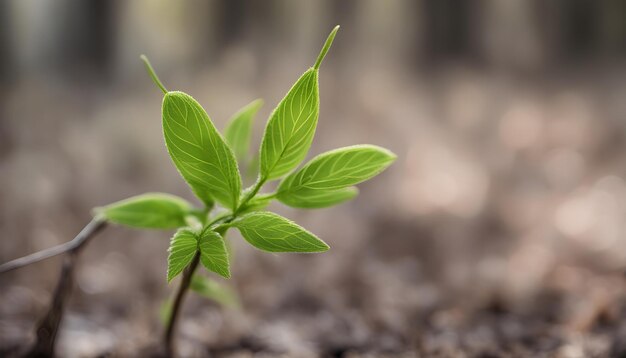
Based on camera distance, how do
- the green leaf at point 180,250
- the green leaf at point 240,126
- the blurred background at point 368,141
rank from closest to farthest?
Result: 1. the green leaf at point 180,250
2. the green leaf at point 240,126
3. the blurred background at point 368,141

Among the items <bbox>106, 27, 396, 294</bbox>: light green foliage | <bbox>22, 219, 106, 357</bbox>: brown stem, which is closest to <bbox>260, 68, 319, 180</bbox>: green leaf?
<bbox>106, 27, 396, 294</bbox>: light green foliage

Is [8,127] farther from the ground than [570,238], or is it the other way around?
[570,238]

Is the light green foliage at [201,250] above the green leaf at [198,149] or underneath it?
underneath

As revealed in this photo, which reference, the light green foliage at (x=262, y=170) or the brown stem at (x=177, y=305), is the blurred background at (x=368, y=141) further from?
the light green foliage at (x=262, y=170)

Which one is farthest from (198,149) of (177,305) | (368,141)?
(368,141)

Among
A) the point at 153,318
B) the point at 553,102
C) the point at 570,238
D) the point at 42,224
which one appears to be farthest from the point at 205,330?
the point at 553,102

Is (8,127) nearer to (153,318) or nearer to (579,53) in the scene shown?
(153,318)

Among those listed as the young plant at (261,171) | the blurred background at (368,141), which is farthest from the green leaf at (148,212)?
the blurred background at (368,141)
